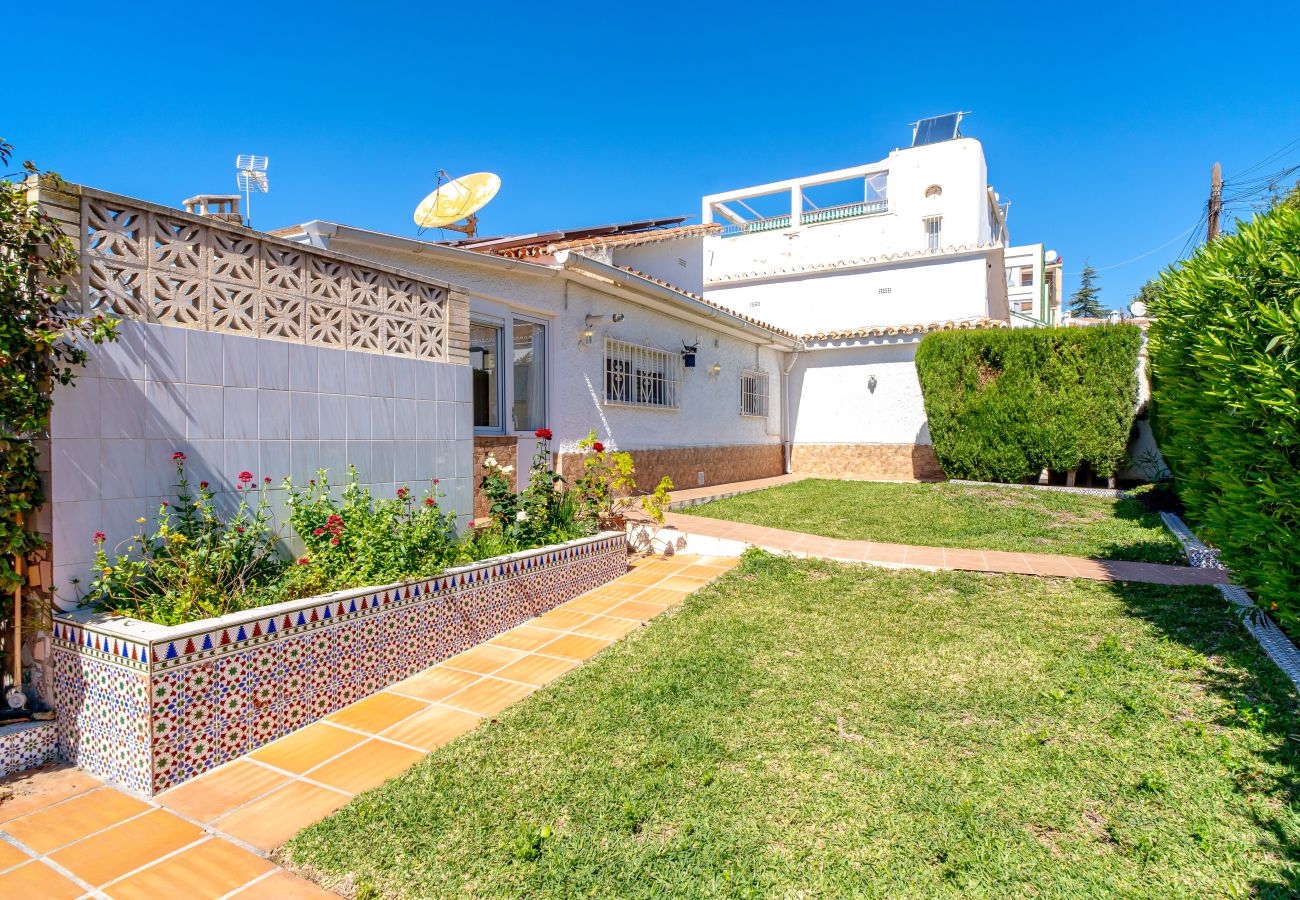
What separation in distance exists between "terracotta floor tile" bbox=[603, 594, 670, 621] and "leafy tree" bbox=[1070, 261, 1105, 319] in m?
77.8

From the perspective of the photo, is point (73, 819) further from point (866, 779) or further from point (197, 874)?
point (866, 779)

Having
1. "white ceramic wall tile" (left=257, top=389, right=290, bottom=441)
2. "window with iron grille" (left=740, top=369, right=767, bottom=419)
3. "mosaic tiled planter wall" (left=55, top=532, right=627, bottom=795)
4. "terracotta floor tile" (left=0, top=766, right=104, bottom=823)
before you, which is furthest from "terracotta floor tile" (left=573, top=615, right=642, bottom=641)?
"window with iron grille" (left=740, top=369, right=767, bottom=419)

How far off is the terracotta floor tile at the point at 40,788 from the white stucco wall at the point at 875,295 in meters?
20.8

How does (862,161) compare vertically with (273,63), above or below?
above

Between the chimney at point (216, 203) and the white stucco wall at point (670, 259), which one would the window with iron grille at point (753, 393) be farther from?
the chimney at point (216, 203)

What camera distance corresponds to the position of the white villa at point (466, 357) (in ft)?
13.0

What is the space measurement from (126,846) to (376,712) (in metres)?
1.47

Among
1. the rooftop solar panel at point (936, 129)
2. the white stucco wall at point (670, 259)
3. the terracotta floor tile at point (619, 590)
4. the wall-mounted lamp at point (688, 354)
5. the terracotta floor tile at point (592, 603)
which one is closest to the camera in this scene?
the terracotta floor tile at point (592, 603)

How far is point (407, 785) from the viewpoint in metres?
3.34

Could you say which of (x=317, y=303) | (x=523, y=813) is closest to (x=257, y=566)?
(x=317, y=303)

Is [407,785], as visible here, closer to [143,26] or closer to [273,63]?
[143,26]

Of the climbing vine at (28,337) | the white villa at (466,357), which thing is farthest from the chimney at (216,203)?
the climbing vine at (28,337)

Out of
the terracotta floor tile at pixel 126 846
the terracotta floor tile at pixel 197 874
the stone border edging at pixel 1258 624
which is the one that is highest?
the stone border edging at pixel 1258 624

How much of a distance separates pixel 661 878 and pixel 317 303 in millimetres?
4516
